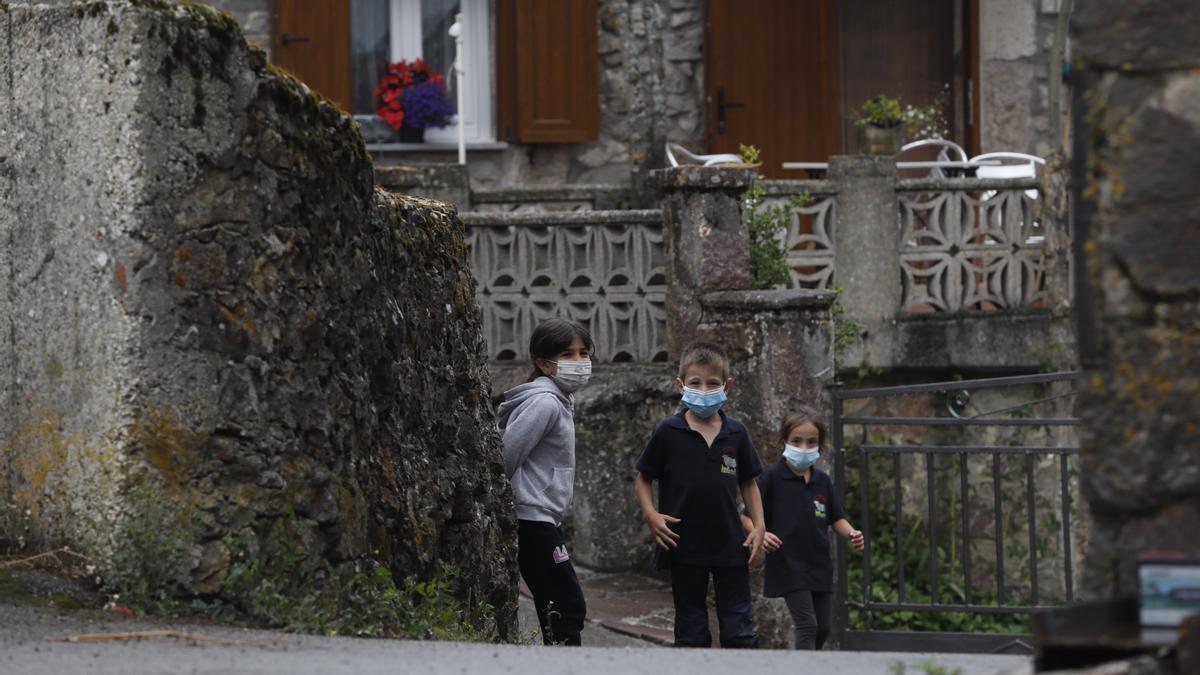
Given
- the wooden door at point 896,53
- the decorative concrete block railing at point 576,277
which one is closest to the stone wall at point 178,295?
the decorative concrete block railing at point 576,277

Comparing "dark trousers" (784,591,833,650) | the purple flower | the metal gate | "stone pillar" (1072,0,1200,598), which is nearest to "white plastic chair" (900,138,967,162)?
the metal gate

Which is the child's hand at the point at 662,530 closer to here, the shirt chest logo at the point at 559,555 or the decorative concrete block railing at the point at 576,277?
the shirt chest logo at the point at 559,555

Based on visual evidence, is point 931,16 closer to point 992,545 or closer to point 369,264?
point 992,545

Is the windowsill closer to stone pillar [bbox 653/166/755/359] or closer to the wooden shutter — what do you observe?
the wooden shutter

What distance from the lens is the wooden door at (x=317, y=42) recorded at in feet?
41.2

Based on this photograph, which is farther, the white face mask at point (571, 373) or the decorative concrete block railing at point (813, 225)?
the decorative concrete block railing at point (813, 225)

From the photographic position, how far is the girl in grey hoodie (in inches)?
220

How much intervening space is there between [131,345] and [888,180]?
659 cm

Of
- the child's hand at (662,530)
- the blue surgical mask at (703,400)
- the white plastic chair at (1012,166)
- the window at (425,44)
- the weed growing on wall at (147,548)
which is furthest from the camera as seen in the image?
the window at (425,44)

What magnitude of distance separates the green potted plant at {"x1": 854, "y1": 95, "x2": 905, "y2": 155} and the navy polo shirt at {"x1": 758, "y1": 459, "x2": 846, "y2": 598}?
487cm

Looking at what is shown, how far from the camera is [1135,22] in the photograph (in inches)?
101

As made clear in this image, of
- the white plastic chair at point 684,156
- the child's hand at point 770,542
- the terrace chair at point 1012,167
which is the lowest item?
the child's hand at point 770,542

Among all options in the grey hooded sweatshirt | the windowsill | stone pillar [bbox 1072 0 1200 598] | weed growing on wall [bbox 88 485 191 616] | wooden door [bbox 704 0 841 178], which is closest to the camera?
stone pillar [bbox 1072 0 1200 598]

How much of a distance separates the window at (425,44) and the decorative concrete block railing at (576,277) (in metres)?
3.75
